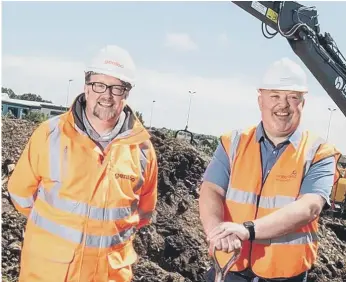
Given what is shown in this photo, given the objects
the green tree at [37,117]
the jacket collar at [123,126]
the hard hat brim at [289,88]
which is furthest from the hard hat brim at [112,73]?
the green tree at [37,117]

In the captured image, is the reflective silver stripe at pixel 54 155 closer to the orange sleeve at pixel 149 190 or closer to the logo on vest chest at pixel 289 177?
the orange sleeve at pixel 149 190

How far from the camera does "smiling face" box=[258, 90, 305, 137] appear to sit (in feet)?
8.65

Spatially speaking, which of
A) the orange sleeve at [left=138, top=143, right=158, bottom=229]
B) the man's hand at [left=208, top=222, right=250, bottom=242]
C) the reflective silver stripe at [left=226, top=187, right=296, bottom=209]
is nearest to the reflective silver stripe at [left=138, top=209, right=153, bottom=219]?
the orange sleeve at [left=138, top=143, right=158, bottom=229]

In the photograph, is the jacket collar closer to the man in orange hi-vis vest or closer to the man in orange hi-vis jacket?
the man in orange hi-vis jacket

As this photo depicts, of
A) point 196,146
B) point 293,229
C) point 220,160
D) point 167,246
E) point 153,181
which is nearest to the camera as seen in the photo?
point 293,229

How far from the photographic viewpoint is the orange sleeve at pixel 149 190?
2838 millimetres

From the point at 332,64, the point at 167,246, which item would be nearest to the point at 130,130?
the point at 167,246

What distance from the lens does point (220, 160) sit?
2727mm

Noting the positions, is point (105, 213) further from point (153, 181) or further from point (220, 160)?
point (220, 160)

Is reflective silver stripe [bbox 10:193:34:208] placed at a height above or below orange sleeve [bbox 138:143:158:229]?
below

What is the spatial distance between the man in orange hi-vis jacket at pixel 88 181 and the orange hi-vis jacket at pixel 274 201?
0.46m

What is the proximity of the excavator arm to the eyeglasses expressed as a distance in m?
3.00

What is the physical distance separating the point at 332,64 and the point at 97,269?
180 inches

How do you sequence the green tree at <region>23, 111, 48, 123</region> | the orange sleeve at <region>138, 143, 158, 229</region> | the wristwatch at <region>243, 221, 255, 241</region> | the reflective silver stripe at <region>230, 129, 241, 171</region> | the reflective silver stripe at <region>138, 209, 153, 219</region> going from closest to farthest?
1. the wristwatch at <region>243, 221, 255, 241</region>
2. the reflective silver stripe at <region>230, 129, 241, 171</region>
3. the orange sleeve at <region>138, 143, 158, 229</region>
4. the reflective silver stripe at <region>138, 209, 153, 219</region>
5. the green tree at <region>23, 111, 48, 123</region>
